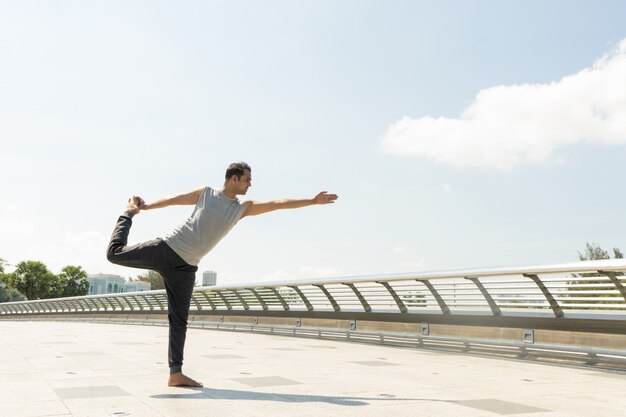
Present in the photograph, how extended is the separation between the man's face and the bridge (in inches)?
65.5

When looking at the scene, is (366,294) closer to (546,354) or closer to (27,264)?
(546,354)

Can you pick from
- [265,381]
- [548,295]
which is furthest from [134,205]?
[548,295]

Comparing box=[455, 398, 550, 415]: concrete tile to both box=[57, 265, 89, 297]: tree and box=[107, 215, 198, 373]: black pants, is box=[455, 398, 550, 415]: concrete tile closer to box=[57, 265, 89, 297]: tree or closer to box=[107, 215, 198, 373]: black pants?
box=[107, 215, 198, 373]: black pants

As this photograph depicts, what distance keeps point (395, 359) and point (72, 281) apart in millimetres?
104472

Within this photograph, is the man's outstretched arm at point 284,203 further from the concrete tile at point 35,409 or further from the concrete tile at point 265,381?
the concrete tile at point 35,409

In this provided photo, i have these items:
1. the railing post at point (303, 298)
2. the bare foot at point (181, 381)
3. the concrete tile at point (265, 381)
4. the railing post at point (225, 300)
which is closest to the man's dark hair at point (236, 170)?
the bare foot at point (181, 381)

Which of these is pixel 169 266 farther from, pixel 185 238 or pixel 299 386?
pixel 299 386

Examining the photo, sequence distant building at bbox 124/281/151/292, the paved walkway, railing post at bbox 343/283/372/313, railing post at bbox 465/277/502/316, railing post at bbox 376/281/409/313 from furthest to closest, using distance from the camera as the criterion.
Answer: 1. distant building at bbox 124/281/151/292
2. railing post at bbox 343/283/372/313
3. railing post at bbox 376/281/409/313
4. railing post at bbox 465/277/502/316
5. the paved walkway

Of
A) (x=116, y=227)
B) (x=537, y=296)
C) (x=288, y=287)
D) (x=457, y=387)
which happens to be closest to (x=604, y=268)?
(x=537, y=296)

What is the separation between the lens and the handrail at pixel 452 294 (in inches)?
288

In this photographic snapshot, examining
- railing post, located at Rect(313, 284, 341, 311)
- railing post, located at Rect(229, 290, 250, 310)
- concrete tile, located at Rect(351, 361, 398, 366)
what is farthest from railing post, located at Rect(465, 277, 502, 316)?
railing post, located at Rect(229, 290, 250, 310)

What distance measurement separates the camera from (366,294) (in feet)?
36.9

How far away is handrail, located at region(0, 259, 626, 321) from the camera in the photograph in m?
7.31

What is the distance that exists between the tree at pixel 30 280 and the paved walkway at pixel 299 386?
9410cm
